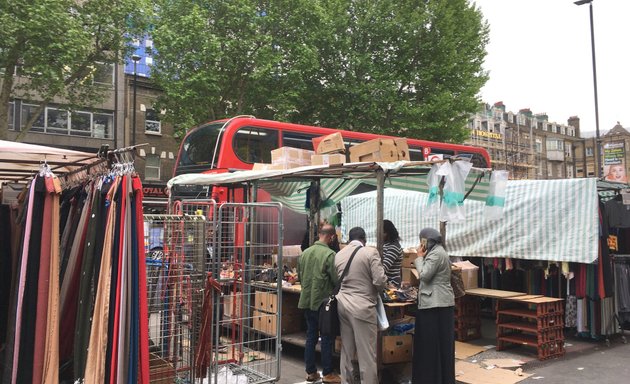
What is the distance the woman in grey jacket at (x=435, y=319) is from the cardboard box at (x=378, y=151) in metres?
1.47

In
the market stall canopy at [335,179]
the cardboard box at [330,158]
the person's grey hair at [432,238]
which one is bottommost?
the person's grey hair at [432,238]

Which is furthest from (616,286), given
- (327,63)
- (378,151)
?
(327,63)

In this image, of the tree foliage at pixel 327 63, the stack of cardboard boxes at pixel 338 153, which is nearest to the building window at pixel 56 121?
the tree foliage at pixel 327 63

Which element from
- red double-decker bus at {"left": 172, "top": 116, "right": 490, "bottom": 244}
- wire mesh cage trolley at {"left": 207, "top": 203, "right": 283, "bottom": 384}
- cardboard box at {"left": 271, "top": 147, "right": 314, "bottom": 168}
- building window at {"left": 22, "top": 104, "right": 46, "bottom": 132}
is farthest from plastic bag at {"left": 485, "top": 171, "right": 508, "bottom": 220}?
building window at {"left": 22, "top": 104, "right": 46, "bottom": 132}

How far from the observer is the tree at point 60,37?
15.7 m

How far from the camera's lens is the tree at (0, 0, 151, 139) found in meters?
15.7

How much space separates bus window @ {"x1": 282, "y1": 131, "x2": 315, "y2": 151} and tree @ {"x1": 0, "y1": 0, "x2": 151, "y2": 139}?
8.04 meters

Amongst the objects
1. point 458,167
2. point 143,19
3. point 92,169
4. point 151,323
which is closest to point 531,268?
point 458,167

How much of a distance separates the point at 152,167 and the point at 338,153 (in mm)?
24558

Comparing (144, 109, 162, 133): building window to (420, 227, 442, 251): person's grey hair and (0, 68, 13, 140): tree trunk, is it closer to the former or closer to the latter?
(0, 68, 13, 140): tree trunk

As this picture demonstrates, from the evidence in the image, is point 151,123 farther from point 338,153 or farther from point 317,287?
point 317,287

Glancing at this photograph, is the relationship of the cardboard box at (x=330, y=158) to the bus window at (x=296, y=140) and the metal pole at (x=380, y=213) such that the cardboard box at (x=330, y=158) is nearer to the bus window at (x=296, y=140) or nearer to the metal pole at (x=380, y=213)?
the metal pole at (x=380, y=213)

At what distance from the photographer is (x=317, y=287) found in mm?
6371

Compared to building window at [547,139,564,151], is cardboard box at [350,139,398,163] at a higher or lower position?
lower
